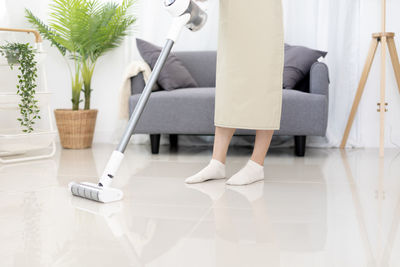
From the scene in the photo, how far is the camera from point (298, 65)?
9.48 feet

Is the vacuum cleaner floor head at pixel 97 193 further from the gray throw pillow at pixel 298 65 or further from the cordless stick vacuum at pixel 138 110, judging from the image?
the gray throw pillow at pixel 298 65

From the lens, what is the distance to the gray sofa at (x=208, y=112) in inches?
107

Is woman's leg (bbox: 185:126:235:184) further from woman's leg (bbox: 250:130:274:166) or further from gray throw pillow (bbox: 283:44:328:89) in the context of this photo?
gray throw pillow (bbox: 283:44:328:89)

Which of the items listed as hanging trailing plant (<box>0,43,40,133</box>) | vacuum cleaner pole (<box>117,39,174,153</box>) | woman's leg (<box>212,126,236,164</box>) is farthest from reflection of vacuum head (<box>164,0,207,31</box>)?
hanging trailing plant (<box>0,43,40,133</box>)

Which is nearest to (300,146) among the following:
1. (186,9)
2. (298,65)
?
(298,65)

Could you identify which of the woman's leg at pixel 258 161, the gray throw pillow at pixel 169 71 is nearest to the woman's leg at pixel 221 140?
the woman's leg at pixel 258 161

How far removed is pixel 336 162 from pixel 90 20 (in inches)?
68.2

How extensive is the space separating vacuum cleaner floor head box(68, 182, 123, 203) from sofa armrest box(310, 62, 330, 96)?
155cm

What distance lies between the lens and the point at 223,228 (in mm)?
1282

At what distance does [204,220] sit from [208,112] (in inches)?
56.6

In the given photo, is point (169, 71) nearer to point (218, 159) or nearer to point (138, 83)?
point (138, 83)

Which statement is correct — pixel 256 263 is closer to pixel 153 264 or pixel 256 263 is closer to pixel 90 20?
pixel 153 264

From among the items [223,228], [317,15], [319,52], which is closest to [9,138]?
[223,228]

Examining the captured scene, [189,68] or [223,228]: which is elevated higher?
[189,68]
